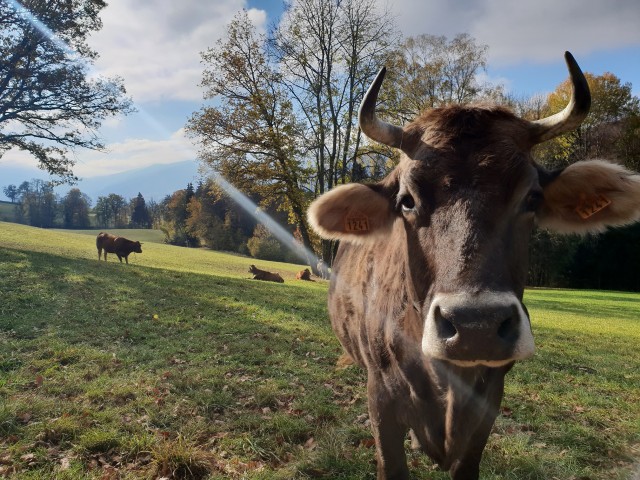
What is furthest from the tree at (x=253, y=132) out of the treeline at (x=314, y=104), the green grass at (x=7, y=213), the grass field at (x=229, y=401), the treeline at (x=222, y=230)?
the green grass at (x=7, y=213)

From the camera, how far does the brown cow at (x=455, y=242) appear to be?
6.49 feet

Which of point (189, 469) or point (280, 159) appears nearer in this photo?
point (189, 469)

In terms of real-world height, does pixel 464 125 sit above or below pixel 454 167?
above

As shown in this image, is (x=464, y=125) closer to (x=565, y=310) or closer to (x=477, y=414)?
(x=477, y=414)

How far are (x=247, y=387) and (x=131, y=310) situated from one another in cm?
594

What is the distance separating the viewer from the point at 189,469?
145 inches

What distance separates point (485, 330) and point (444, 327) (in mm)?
206

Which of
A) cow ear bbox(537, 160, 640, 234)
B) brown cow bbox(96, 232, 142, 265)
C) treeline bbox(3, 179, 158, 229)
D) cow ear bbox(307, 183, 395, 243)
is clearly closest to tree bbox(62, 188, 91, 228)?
treeline bbox(3, 179, 158, 229)

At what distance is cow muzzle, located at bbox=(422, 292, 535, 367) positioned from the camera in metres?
1.86

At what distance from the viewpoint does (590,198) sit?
2807 mm

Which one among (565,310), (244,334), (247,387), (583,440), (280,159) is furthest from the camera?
(280,159)

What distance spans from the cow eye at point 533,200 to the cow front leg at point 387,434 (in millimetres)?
1630

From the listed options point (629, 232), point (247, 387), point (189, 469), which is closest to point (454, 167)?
point (189, 469)

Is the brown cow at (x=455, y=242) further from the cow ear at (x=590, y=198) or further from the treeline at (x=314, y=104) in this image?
the treeline at (x=314, y=104)
